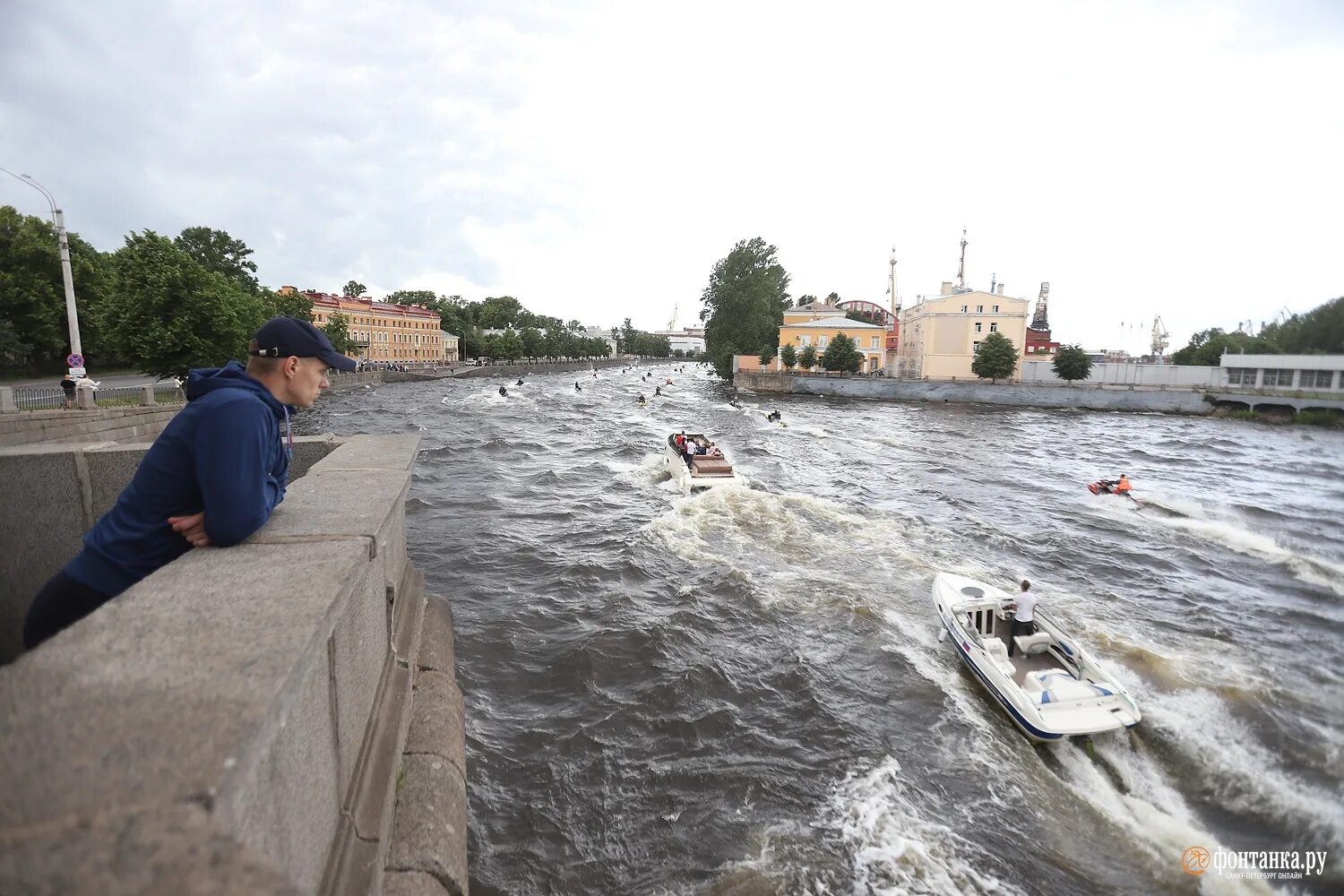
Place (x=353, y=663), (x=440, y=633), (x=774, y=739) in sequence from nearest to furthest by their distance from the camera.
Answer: (x=353, y=663) < (x=440, y=633) < (x=774, y=739)

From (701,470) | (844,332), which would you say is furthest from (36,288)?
(844,332)

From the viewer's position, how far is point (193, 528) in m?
2.29

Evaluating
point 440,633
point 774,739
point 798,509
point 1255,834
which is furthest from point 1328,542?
point 440,633

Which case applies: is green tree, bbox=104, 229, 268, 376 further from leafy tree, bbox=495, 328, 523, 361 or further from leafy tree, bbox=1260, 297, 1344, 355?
leafy tree, bbox=495, 328, 523, 361

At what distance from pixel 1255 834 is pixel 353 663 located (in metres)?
9.52

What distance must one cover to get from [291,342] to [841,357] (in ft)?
241

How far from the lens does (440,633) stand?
15.8 feet

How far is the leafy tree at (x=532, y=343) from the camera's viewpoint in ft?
416

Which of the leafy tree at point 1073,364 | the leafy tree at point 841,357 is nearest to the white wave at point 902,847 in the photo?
the leafy tree at point 841,357

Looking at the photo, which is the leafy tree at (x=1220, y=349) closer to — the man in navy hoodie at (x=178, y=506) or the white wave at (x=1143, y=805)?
the white wave at (x=1143, y=805)

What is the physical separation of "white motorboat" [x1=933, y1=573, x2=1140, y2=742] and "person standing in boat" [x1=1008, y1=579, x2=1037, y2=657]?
91mm

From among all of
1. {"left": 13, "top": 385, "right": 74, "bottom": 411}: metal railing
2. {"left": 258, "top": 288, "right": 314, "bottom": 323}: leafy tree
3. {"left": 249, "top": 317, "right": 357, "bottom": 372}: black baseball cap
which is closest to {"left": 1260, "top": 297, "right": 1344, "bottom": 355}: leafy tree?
{"left": 249, "top": 317, "right": 357, "bottom": 372}: black baseball cap

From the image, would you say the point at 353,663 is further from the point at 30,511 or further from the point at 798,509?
the point at 798,509

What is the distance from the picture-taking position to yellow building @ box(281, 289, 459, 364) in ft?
303
